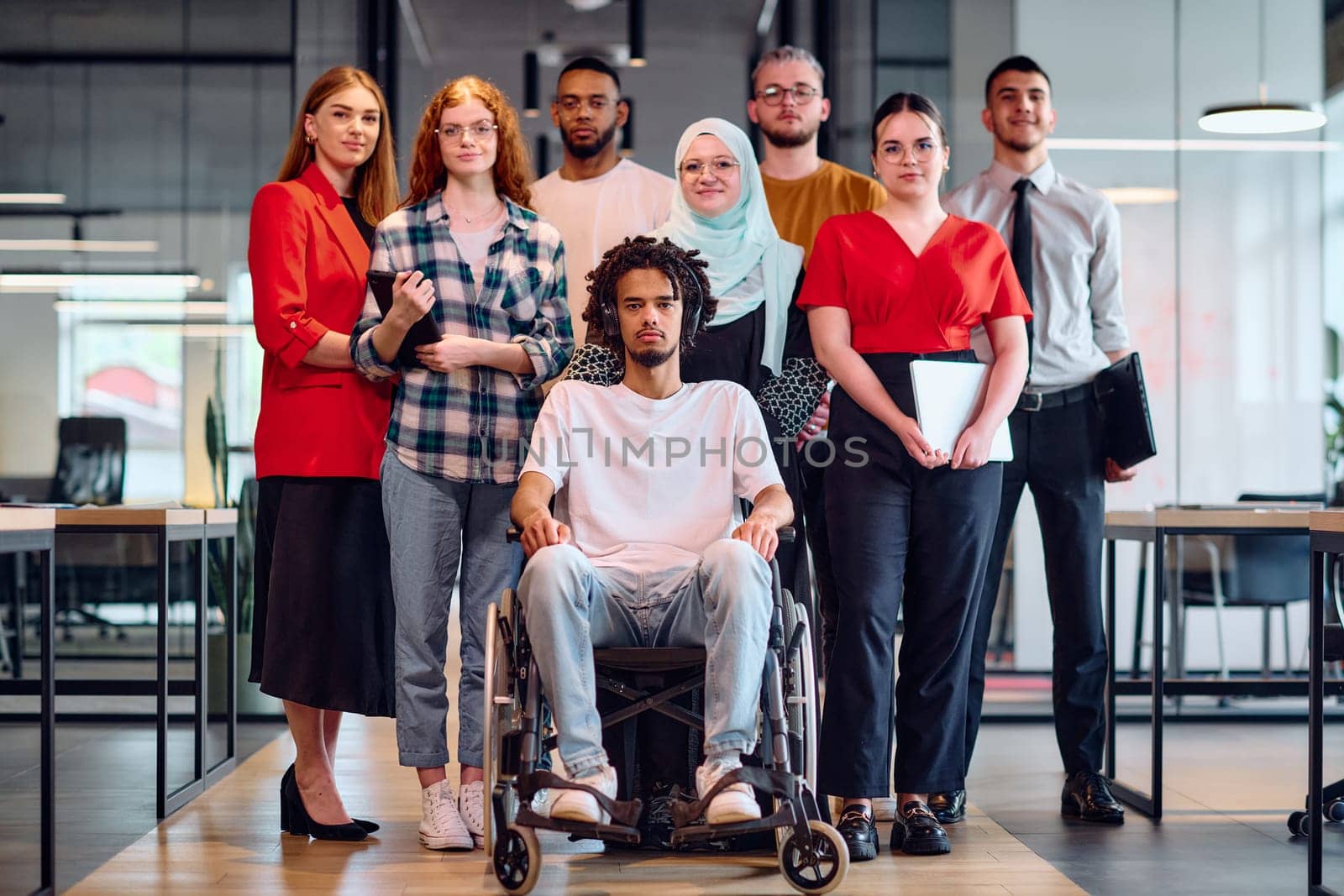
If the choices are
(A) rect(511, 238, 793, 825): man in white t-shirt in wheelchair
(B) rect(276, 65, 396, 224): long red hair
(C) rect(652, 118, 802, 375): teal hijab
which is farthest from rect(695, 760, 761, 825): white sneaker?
(B) rect(276, 65, 396, 224): long red hair

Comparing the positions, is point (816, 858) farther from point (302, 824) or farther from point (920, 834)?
point (302, 824)

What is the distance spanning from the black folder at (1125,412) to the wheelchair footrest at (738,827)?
4.43 feet

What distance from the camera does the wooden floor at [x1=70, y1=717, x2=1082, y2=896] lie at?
2551 millimetres

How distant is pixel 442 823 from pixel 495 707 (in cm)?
58

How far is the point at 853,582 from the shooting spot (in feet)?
9.23

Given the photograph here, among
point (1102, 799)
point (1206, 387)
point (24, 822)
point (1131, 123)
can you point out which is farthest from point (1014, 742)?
point (24, 822)

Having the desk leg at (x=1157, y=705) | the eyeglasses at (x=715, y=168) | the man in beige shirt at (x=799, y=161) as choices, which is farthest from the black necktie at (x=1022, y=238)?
the eyeglasses at (x=715, y=168)

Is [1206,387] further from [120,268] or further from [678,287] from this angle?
[120,268]

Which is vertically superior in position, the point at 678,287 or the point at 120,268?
the point at 120,268

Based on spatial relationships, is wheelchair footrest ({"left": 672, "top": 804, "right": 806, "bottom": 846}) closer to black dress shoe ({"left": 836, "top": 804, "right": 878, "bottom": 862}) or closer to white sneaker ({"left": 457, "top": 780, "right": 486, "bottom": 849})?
black dress shoe ({"left": 836, "top": 804, "right": 878, "bottom": 862})

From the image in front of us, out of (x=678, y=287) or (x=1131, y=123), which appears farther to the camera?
(x=1131, y=123)

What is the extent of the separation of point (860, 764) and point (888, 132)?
1.32 meters

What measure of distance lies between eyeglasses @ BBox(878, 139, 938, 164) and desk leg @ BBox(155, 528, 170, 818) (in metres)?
1.88

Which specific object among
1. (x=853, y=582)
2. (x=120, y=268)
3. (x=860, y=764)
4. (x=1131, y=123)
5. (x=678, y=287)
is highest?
(x=1131, y=123)
